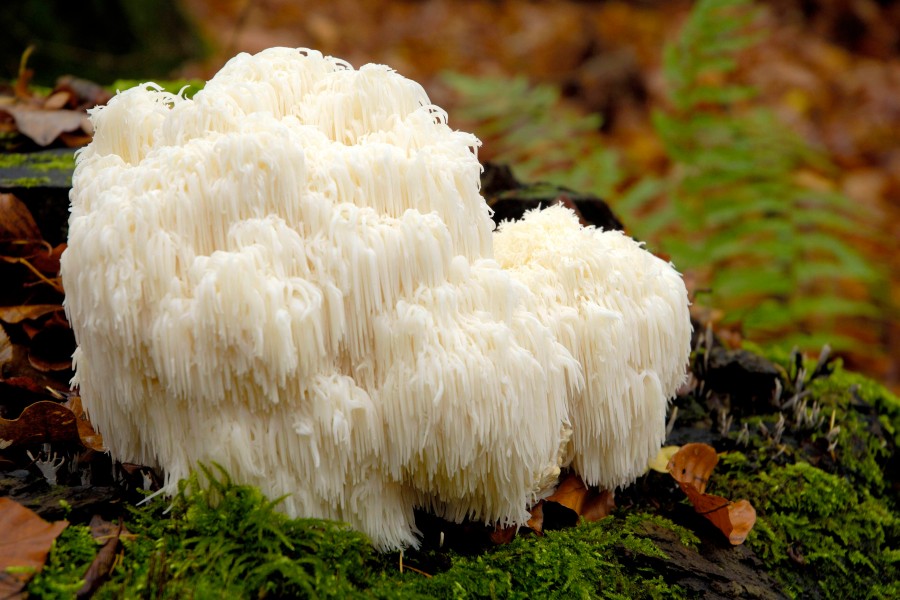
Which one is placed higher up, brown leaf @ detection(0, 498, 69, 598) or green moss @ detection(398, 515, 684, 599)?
brown leaf @ detection(0, 498, 69, 598)

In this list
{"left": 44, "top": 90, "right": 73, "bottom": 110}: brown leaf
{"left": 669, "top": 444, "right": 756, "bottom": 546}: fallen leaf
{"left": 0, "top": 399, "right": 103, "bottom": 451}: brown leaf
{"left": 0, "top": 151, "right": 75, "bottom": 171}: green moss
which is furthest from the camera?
{"left": 44, "top": 90, "right": 73, "bottom": 110}: brown leaf

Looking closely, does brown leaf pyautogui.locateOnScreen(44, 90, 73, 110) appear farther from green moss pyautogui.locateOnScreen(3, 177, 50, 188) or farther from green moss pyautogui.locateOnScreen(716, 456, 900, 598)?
green moss pyautogui.locateOnScreen(716, 456, 900, 598)

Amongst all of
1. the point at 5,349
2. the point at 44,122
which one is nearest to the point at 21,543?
the point at 5,349

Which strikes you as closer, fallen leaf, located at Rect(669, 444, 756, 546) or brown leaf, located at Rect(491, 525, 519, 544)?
brown leaf, located at Rect(491, 525, 519, 544)

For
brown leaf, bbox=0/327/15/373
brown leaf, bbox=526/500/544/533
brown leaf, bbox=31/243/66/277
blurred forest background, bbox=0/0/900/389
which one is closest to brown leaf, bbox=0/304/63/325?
brown leaf, bbox=0/327/15/373

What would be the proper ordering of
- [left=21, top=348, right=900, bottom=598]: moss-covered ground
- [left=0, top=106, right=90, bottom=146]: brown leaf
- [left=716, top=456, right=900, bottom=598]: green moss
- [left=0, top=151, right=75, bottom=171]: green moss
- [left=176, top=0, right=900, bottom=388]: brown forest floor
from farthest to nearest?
1. [left=176, top=0, right=900, bottom=388]: brown forest floor
2. [left=0, top=106, right=90, bottom=146]: brown leaf
3. [left=0, top=151, right=75, bottom=171]: green moss
4. [left=716, top=456, right=900, bottom=598]: green moss
5. [left=21, top=348, right=900, bottom=598]: moss-covered ground

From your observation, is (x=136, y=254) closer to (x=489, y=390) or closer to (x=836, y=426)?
(x=489, y=390)
